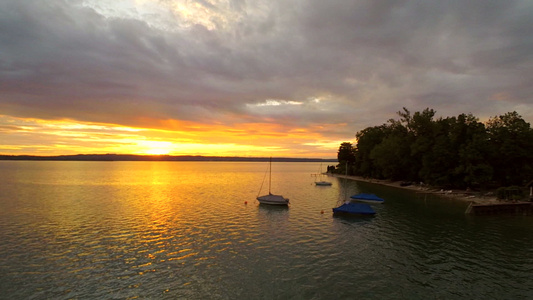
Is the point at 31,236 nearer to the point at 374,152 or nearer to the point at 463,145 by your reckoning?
the point at 463,145

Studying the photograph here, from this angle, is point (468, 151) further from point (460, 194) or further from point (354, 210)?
point (354, 210)

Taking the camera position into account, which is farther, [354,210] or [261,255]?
[354,210]

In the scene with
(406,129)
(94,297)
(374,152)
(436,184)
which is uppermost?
Result: (406,129)

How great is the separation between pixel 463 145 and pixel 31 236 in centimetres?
10202

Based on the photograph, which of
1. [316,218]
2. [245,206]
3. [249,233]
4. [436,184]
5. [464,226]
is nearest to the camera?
[249,233]

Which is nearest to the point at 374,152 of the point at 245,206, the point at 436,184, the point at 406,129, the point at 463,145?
the point at 406,129

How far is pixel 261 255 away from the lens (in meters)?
33.4

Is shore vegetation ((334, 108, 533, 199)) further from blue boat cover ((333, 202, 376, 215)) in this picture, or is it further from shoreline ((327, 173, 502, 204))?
blue boat cover ((333, 202, 376, 215))

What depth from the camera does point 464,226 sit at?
48000 mm

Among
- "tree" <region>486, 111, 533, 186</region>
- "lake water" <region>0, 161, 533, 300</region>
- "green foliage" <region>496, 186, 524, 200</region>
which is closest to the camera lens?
"lake water" <region>0, 161, 533, 300</region>

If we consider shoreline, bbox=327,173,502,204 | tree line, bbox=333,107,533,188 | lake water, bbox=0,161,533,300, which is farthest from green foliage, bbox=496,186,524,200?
lake water, bbox=0,161,533,300

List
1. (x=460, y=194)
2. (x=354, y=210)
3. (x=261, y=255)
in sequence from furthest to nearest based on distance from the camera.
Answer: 1. (x=460, y=194)
2. (x=354, y=210)
3. (x=261, y=255)

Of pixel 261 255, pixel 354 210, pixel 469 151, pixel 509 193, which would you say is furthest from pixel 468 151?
pixel 261 255

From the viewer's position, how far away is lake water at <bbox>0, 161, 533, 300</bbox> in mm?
24875
